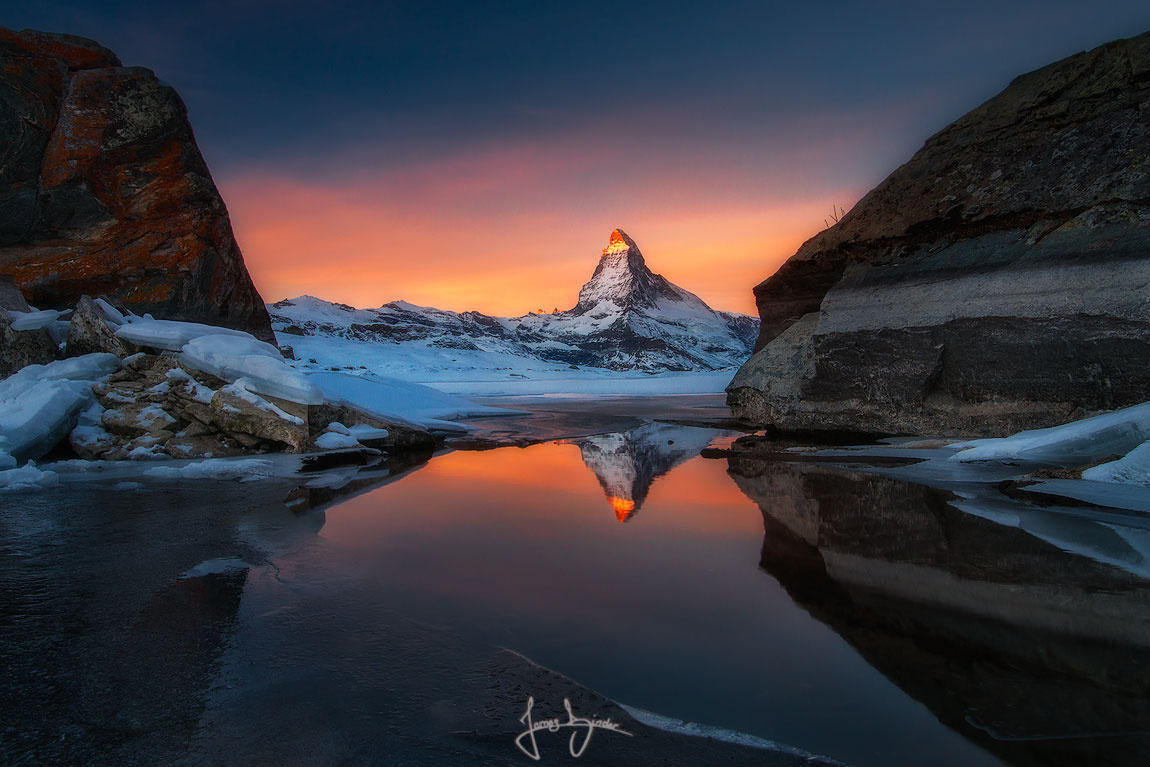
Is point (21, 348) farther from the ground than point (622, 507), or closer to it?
farther from the ground

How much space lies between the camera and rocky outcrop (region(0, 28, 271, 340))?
1352 cm

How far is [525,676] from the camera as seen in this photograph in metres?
2.80

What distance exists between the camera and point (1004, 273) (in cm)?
944

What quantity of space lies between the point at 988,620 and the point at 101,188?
62.0 feet

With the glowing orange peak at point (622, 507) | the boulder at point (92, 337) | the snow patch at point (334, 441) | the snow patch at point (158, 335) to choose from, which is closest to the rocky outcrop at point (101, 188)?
the boulder at point (92, 337)

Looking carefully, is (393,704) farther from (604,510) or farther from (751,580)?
(604,510)

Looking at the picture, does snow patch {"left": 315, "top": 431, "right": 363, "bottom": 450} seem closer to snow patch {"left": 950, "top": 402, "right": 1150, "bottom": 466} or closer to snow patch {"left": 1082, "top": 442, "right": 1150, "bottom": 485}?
snow patch {"left": 950, "top": 402, "right": 1150, "bottom": 466}

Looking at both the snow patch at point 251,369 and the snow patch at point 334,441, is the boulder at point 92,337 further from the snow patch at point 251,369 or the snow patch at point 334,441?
the snow patch at point 334,441

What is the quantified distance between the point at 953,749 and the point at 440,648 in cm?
230

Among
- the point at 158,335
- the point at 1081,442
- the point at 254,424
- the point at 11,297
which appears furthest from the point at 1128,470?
the point at 11,297

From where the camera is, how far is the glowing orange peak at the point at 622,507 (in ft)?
20.7

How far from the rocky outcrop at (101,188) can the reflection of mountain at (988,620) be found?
1599 cm

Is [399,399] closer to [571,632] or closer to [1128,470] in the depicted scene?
[571,632]
